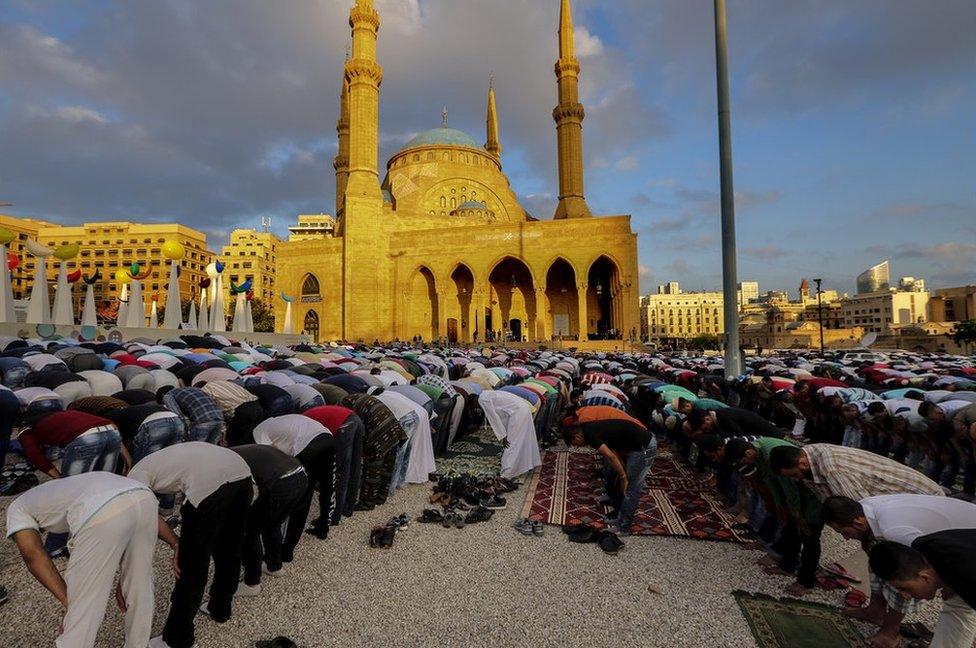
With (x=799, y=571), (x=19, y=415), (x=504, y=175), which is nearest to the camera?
(x=799, y=571)

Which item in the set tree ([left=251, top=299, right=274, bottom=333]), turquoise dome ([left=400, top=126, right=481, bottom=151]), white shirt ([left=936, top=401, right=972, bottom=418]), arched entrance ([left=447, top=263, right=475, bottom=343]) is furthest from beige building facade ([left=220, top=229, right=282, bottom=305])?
white shirt ([left=936, top=401, right=972, bottom=418])

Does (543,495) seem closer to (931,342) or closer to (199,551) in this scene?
(199,551)

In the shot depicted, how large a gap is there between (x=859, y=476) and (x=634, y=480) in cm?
189

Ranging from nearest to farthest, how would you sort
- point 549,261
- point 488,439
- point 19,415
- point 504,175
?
point 19,415 < point 488,439 < point 549,261 < point 504,175

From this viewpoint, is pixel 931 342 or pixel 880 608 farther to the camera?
pixel 931 342

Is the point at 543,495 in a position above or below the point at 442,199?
below

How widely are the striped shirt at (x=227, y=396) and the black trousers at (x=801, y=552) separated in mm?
5588

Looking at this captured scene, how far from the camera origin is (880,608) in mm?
3152

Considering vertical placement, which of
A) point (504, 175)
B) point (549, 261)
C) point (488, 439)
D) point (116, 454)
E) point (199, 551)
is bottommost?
point (488, 439)

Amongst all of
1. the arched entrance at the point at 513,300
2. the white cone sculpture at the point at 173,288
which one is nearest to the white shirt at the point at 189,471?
the white cone sculpture at the point at 173,288

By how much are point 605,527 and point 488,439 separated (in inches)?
179

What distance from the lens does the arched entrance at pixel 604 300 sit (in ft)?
107

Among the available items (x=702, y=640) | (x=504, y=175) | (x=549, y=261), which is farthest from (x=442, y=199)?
(x=702, y=640)

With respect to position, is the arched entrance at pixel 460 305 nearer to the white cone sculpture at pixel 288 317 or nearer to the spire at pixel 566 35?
the white cone sculpture at pixel 288 317
